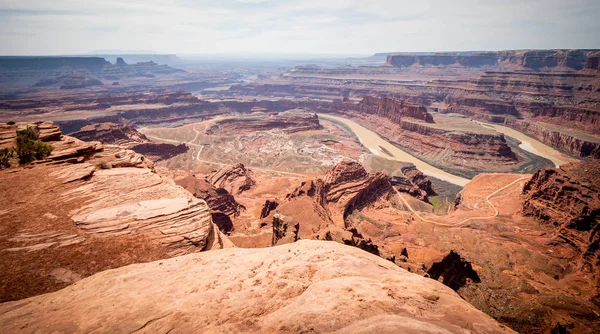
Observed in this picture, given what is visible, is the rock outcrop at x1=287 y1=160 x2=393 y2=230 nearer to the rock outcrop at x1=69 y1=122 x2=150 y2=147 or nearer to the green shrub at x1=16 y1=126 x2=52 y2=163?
the green shrub at x1=16 y1=126 x2=52 y2=163

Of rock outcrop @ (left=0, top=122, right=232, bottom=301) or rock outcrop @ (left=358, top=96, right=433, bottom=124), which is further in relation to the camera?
rock outcrop @ (left=358, top=96, right=433, bottom=124)

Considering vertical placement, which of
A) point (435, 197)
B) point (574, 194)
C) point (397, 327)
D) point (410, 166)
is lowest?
point (435, 197)

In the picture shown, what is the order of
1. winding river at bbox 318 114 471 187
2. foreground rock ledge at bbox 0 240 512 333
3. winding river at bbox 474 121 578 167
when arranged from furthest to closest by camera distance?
winding river at bbox 474 121 578 167 → winding river at bbox 318 114 471 187 → foreground rock ledge at bbox 0 240 512 333

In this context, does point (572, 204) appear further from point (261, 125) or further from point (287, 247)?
point (261, 125)

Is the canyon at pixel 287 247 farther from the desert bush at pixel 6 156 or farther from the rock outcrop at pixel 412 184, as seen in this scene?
the rock outcrop at pixel 412 184

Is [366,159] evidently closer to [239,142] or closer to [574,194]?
[239,142]

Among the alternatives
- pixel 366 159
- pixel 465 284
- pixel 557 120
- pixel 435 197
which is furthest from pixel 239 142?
pixel 557 120

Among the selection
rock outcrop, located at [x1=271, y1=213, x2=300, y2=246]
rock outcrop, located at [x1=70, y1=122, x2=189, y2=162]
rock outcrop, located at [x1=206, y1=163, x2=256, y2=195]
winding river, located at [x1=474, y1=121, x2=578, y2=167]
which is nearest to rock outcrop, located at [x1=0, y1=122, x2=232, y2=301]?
rock outcrop, located at [x1=271, y1=213, x2=300, y2=246]
